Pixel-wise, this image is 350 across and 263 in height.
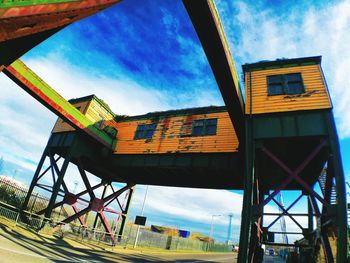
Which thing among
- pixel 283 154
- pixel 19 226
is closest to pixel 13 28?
pixel 283 154

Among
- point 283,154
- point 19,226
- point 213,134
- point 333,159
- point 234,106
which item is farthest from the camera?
point 213,134

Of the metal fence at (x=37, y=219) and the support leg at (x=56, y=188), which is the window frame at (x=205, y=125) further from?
the metal fence at (x=37, y=219)

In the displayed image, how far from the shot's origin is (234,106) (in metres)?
11.5

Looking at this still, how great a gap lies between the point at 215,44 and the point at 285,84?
7.04 meters

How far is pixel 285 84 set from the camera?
13.1 meters

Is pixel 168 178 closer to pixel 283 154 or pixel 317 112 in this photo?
pixel 283 154

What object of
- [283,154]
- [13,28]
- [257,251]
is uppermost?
[283,154]

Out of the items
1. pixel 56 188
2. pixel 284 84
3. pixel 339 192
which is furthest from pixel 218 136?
pixel 56 188

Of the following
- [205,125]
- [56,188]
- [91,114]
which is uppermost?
[91,114]

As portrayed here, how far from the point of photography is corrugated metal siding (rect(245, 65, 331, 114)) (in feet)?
39.1

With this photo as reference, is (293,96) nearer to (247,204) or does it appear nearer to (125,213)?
(247,204)

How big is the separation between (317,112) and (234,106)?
13.1 ft

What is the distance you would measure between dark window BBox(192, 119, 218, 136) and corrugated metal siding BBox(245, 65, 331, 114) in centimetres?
474

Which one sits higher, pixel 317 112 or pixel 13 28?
pixel 317 112
